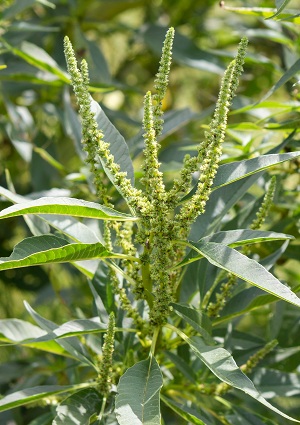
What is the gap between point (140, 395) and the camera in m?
0.63

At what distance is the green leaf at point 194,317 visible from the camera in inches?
27.7

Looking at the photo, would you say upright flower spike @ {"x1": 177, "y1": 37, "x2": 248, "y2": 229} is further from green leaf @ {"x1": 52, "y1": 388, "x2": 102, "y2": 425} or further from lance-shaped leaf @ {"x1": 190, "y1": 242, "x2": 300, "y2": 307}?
green leaf @ {"x1": 52, "y1": 388, "x2": 102, "y2": 425}

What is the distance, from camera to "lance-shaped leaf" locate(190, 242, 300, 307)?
58 centimetres

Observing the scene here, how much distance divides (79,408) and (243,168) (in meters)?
0.32

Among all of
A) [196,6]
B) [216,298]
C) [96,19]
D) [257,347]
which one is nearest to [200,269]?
[216,298]

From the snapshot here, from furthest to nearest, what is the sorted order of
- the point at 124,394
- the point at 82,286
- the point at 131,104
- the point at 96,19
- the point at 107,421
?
the point at 131,104 < the point at 96,19 < the point at 82,286 < the point at 107,421 < the point at 124,394

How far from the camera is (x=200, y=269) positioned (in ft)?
2.63

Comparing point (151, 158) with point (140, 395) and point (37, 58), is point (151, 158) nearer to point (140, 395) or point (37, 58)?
point (140, 395)

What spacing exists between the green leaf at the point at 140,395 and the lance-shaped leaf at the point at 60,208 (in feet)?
0.53

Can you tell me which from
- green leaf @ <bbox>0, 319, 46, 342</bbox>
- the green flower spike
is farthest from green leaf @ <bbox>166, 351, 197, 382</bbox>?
green leaf @ <bbox>0, 319, 46, 342</bbox>

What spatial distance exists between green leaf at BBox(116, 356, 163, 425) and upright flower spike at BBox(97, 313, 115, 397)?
33mm

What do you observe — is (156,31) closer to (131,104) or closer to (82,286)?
(131,104)

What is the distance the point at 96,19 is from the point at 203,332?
1163mm

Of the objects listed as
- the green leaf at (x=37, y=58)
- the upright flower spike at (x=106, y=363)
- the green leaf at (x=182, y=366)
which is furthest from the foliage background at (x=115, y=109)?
the upright flower spike at (x=106, y=363)
